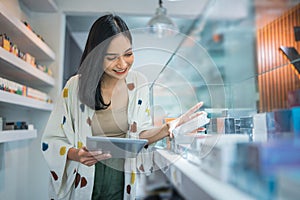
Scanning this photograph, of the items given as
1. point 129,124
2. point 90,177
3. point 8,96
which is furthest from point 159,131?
point 8,96

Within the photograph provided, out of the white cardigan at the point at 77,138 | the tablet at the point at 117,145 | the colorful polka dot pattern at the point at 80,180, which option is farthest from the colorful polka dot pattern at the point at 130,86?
the colorful polka dot pattern at the point at 80,180

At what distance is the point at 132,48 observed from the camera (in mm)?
605

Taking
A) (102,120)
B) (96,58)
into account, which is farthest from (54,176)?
(96,58)

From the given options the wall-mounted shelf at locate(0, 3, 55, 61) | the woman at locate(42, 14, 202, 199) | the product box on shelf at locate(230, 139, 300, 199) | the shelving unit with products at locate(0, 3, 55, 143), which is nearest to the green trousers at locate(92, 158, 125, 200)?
the woman at locate(42, 14, 202, 199)

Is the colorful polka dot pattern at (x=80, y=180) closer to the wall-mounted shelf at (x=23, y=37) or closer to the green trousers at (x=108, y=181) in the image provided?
the green trousers at (x=108, y=181)

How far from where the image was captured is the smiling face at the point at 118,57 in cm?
59

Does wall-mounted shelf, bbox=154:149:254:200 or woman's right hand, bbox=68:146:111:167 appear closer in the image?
wall-mounted shelf, bbox=154:149:254:200

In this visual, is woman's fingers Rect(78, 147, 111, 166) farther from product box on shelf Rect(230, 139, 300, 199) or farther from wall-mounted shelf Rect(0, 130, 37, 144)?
wall-mounted shelf Rect(0, 130, 37, 144)

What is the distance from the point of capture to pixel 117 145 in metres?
0.58

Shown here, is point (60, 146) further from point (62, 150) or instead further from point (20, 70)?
point (20, 70)

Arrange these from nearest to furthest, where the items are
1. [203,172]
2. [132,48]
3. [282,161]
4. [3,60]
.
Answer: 1. [282,161]
2. [203,172]
3. [132,48]
4. [3,60]

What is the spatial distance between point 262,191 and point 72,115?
1.57 ft

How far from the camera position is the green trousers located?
0.63 metres

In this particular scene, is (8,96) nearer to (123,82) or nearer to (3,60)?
(3,60)
